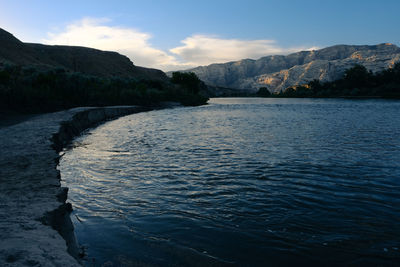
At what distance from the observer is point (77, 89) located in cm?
3594

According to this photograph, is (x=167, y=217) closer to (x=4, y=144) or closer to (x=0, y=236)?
(x=0, y=236)

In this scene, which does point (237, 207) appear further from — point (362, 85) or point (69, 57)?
point (69, 57)

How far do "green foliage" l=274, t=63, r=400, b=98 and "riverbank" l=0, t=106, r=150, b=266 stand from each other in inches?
4141

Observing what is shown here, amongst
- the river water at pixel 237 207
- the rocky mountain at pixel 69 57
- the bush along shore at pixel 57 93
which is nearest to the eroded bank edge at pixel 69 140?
the river water at pixel 237 207

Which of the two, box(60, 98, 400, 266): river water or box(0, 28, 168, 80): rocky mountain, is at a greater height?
box(0, 28, 168, 80): rocky mountain

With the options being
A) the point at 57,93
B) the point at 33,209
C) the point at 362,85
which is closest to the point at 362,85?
the point at 362,85

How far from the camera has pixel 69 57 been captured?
134125 mm

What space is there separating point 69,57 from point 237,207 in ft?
472

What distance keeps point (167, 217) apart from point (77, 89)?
3385cm

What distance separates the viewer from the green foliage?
101438 millimetres

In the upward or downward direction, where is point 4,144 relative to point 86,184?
upward

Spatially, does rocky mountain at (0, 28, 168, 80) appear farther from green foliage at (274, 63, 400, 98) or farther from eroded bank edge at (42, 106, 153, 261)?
green foliage at (274, 63, 400, 98)

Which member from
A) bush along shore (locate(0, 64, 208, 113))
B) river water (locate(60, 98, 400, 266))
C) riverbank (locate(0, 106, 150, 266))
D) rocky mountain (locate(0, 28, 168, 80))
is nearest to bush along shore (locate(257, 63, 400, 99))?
rocky mountain (locate(0, 28, 168, 80))

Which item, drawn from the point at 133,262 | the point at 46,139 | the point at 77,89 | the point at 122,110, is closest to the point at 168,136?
the point at 46,139
